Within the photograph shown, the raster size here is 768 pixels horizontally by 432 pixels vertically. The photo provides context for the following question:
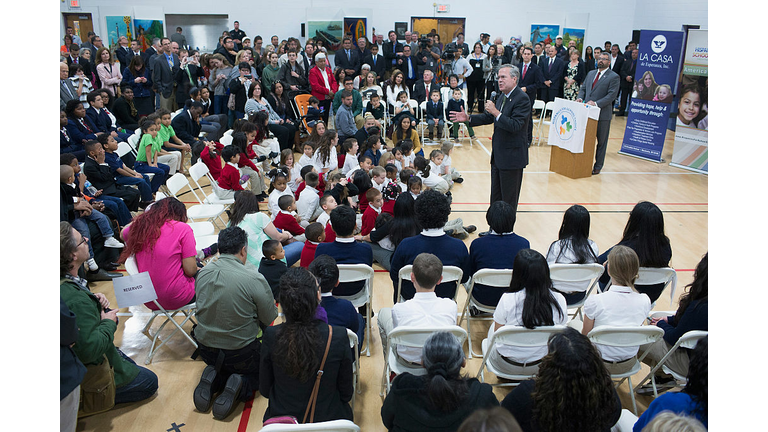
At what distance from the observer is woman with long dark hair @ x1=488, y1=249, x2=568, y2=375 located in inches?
114

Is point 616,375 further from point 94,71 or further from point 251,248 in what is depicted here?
point 94,71

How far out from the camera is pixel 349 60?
12.4 m

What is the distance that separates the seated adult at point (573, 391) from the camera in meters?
2.09

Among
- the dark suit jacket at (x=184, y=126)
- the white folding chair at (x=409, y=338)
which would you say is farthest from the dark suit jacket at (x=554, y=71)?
the white folding chair at (x=409, y=338)

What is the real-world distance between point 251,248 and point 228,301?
1388mm

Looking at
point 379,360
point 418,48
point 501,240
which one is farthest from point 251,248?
point 418,48

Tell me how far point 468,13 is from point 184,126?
1060cm

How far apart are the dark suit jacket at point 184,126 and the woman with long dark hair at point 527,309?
22.1ft

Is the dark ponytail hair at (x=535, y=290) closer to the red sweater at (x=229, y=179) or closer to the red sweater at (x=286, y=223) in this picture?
the red sweater at (x=286, y=223)

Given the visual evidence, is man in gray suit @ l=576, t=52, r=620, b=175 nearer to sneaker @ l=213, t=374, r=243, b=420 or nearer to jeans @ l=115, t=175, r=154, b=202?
jeans @ l=115, t=175, r=154, b=202

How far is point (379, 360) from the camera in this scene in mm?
3818

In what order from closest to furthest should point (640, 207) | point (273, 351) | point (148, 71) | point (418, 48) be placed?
1. point (273, 351)
2. point (640, 207)
3. point (148, 71)
4. point (418, 48)

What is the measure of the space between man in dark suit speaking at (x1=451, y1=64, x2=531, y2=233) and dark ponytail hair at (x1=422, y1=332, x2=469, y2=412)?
3434 millimetres

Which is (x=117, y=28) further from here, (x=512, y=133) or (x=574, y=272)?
(x=574, y=272)
